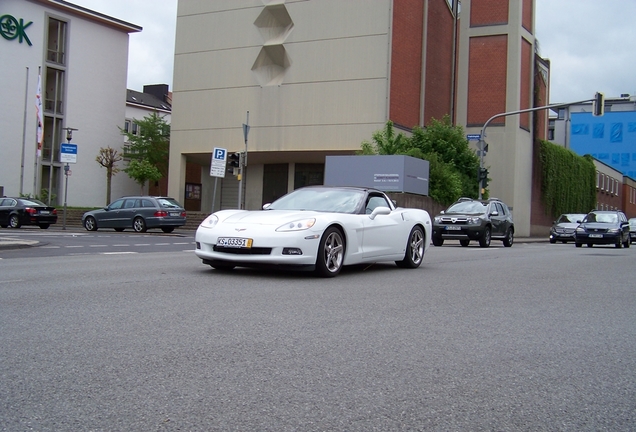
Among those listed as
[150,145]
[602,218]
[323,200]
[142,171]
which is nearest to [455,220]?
[602,218]

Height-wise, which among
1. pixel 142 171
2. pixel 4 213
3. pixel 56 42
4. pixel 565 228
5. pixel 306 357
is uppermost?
pixel 56 42

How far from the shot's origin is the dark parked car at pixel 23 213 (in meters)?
31.3

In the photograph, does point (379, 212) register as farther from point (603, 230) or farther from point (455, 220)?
point (603, 230)

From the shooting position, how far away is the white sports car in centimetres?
923

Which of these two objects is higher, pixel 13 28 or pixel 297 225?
pixel 13 28

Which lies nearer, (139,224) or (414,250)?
(414,250)

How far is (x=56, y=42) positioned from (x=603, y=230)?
130 feet

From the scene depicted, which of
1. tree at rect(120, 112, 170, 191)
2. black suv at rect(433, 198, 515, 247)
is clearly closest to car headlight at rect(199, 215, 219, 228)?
black suv at rect(433, 198, 515, 247)

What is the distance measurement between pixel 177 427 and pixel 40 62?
51707 millimetres

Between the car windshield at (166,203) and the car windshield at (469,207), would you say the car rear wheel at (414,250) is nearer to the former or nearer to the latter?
the car windshield at (469,207)

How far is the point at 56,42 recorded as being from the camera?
2040 inches

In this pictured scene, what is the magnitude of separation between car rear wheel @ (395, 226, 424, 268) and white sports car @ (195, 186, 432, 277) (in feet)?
0.56

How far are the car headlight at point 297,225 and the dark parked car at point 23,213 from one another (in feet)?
81.7

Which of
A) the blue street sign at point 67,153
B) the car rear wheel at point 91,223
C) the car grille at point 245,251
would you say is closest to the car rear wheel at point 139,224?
the car rear wheel at point 91,223
